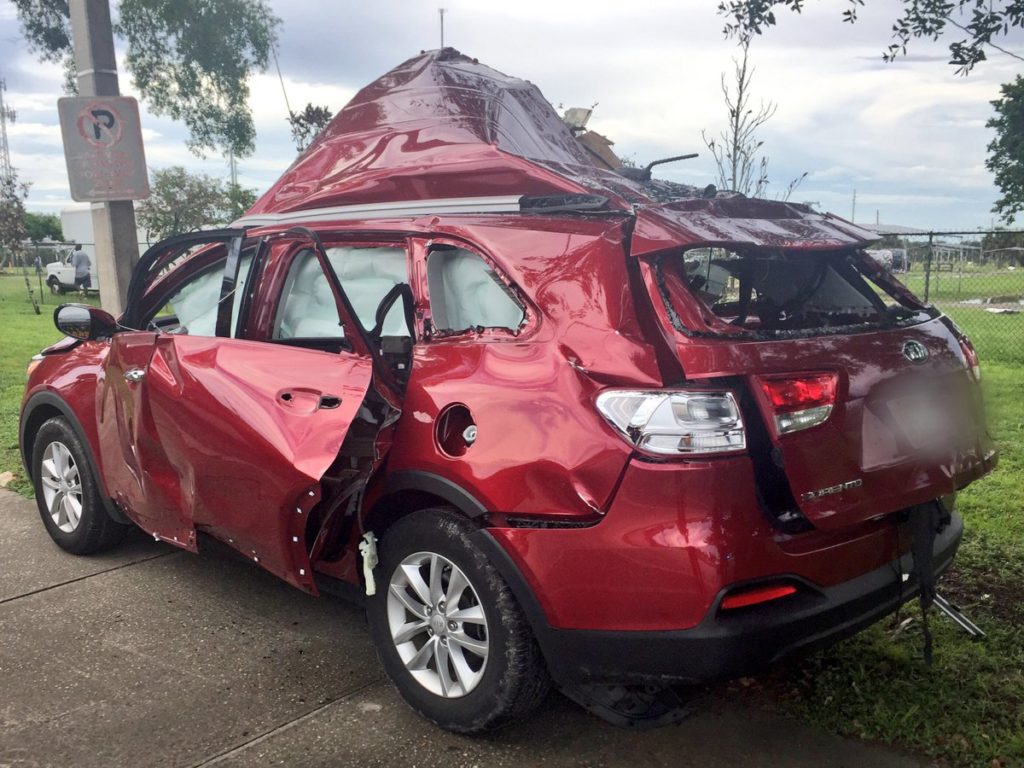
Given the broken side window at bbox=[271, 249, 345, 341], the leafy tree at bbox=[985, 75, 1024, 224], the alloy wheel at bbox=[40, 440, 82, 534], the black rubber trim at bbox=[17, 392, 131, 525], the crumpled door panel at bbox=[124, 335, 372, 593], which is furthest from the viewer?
the leafy tree at bbox=[985, 75, 1024, 224]

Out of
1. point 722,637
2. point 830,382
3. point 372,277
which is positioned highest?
point 372,277

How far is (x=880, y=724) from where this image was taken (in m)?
2.90

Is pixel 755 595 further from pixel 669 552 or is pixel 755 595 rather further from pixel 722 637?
pixel 669 552

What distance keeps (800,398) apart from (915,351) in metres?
0.57

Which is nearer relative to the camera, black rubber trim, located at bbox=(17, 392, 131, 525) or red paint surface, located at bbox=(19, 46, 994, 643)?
red paint surface, located at bbox=(19, 46, 994, 643)

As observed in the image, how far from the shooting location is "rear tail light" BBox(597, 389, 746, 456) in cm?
239

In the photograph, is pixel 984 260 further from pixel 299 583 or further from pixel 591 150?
pixel 299 583

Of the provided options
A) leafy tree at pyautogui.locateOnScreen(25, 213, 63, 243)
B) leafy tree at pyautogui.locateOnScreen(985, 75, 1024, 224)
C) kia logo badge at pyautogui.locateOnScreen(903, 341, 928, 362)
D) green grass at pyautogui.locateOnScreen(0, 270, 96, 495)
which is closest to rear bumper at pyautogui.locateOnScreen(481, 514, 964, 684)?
kia logo badge at pyautogui.locateOnScreen(903, 341, 928, 362)

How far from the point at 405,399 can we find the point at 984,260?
1451 centimetres

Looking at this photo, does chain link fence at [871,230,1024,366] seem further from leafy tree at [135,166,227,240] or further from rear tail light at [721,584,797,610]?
leafy tree at [135,166,227,240]

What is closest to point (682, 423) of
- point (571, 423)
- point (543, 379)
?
point (571, 423)

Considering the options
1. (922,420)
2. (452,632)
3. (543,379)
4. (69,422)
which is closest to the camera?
(543,379)

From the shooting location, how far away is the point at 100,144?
18.4ft

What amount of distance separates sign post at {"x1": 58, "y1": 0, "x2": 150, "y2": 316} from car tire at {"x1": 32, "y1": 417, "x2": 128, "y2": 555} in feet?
4.88
